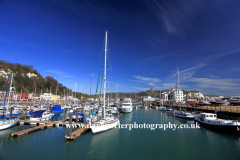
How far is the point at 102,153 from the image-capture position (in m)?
14.2

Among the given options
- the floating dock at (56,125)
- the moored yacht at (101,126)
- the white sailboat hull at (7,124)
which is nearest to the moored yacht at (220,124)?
the moored yacht at (101,126)

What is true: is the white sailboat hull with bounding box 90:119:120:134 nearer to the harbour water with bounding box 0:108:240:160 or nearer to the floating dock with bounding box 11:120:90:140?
the harbour water with bounding box 0:108:240:160

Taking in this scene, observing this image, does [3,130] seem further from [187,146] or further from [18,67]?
[18,67]

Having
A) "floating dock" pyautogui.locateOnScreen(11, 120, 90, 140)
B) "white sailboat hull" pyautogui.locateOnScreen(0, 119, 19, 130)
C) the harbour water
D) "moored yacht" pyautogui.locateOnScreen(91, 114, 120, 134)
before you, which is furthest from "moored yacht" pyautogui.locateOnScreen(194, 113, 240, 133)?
"white sailboat hull" pyautogui.locateOnScreen(0, 119, 19, 130)

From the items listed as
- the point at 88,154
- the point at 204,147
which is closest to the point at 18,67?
the point at 88,154

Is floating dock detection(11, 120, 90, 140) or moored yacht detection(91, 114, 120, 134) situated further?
moored yacht detection(91, 114, 120, 134)

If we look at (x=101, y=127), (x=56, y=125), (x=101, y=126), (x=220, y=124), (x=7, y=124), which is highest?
(x=220, y=124)

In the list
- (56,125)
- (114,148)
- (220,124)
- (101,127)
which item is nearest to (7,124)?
(56,125)

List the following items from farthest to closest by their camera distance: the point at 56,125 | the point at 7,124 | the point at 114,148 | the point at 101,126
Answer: the point at 56,125 → the point at 7,124 → the point at 101,126 → the point at 114,148

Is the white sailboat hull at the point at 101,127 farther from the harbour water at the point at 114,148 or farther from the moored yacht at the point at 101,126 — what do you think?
the harbour water at the point at 114,148

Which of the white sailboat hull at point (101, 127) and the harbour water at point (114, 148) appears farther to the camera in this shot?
the white sailboat hull at point (101, 127)

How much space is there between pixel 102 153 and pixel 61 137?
28.1 ft

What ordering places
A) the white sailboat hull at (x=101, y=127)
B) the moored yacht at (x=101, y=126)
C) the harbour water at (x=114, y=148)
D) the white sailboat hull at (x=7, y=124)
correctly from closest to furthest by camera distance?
the harbour water at (x=114, y=148), the white sailboat hull at (x=101, y=127), the moored yacht at (x=101, y=126), the white sailboat hull at (x=7, y=124)

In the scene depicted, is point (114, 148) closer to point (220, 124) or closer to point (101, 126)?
point (101, 126)
